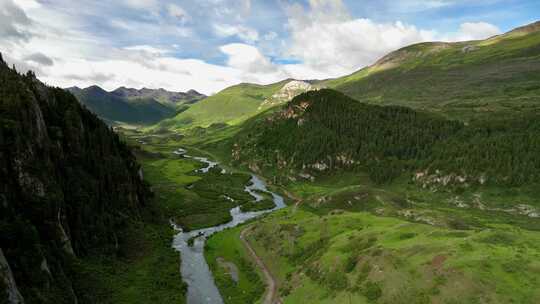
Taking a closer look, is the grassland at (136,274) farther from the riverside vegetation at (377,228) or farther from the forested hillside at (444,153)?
the forested hillside at (444,153)

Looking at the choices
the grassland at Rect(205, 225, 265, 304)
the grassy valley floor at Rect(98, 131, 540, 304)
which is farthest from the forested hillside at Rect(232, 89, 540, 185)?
the grassland at Rect(205, 225, 265, 304)

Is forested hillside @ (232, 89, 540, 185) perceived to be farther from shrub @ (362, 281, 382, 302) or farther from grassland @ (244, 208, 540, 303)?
shrub @ (362, 281, 382, 302)

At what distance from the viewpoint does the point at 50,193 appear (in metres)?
65.6

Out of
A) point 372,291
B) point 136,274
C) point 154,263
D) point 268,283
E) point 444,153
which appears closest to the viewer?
point 372,291

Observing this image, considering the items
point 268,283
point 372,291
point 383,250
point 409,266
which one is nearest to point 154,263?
point 268,283

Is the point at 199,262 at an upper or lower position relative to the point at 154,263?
lower

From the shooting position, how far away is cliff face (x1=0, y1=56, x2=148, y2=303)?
5109 centimetres

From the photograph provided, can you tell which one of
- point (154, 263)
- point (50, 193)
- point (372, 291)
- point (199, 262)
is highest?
point (50, 193)

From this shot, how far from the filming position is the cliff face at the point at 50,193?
168ft

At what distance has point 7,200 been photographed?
55469 millimetres

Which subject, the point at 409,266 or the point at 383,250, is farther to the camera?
the point at 383,250

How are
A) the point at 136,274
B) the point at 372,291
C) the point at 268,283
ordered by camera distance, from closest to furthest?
the point at 372,291 < the point at 268,283 < the point at 136,274

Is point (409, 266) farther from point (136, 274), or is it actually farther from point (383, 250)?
point (136, 274)

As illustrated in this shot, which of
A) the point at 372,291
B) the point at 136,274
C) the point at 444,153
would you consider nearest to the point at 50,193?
the point at 136,274
